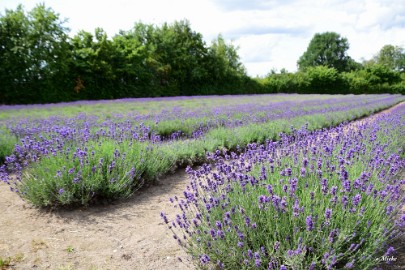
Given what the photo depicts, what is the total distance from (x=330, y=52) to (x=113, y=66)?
133ft

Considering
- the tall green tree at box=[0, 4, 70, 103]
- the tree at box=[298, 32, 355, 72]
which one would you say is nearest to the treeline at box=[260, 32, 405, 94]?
the tree at box=[298, 32, 355, 72]

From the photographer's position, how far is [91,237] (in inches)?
124

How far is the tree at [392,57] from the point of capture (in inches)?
2237

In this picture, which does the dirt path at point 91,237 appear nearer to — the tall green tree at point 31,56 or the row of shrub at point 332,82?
the tall green tree at point 31,56

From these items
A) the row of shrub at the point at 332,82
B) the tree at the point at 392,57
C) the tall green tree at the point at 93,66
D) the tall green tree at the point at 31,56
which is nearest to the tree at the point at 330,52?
the tree at the point at 392,57

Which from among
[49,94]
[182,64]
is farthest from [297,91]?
[49,94]

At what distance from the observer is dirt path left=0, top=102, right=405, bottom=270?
270cm

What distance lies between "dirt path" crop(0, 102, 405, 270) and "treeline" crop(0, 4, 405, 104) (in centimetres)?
1523

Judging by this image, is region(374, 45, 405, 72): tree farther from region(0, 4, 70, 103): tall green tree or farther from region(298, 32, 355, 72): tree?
region(0, 4, 70, 103): tall green tree

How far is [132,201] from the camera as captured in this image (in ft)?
A: 13.4

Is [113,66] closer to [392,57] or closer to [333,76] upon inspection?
[333,76]

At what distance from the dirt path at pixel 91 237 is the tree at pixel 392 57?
2455 inches

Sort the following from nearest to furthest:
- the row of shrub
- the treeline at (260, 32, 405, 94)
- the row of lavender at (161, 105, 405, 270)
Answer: the row of lavender at (161, 105, 405, 270) < the row of shrub < the treeline at (260, 32, 405, 94)

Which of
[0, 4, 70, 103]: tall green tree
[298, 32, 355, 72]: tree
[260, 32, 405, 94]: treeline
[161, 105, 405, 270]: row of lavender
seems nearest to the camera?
[161, 105, 405, 270]: row of lavender
